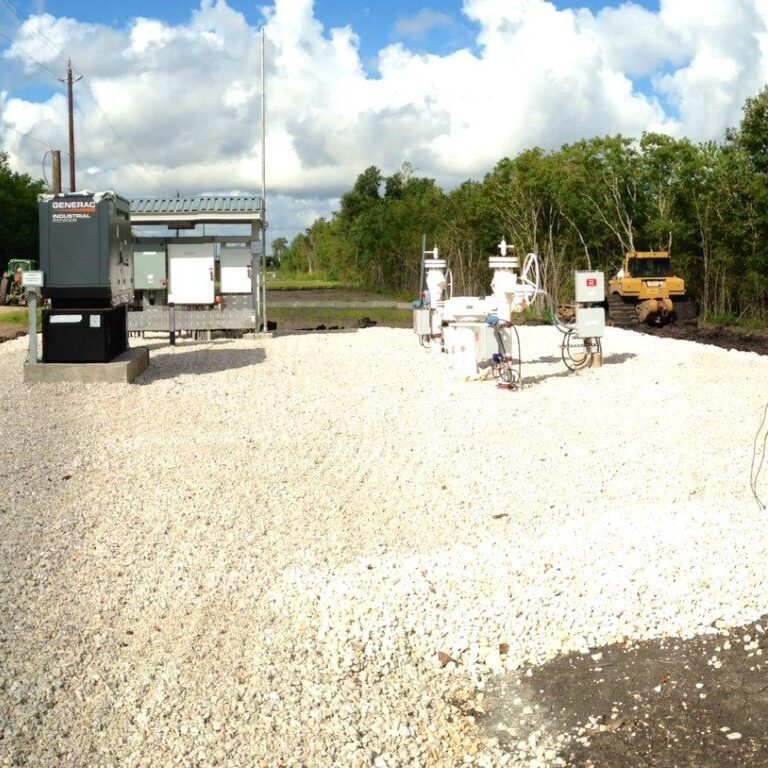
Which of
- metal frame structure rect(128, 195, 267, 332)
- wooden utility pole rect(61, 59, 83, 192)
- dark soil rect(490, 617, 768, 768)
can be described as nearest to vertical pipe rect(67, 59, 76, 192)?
wooden utility pole rect(61, 59, 83, 192)

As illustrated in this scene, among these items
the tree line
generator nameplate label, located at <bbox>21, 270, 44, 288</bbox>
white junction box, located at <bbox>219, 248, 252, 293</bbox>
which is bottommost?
generator nameplate label, located at <bbox>21, 270, 44, 288</bbox>

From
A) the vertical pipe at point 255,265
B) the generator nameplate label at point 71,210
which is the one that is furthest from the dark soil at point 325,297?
the generator nameplate label at point 71,210

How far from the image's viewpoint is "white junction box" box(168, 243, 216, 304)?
19625mm

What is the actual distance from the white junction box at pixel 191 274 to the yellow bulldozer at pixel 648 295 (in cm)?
1235

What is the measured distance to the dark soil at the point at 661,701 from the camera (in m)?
4.25

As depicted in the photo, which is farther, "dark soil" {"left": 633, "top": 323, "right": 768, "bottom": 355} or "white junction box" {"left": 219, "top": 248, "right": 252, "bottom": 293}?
"dark soil" {"left": 633, "top": 323, "right": 768, "bottom": 355}

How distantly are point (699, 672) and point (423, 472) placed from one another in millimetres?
4322

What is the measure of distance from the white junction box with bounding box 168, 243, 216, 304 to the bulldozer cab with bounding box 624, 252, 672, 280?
42.7ft

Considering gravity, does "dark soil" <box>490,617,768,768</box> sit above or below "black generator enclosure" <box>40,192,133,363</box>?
below

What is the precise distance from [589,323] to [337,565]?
9.06 metres

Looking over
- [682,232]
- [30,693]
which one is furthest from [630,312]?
[30,693]

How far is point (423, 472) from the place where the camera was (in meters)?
9.02

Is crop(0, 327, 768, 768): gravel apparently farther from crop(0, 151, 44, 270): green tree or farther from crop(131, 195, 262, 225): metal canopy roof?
crop(0, 151, 44, 270): green tree

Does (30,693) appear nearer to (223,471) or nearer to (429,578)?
(429,578)
